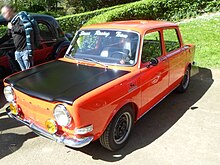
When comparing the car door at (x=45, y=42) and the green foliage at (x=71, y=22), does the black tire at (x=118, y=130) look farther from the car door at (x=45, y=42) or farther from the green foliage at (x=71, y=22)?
the green foliage at (x=71, y=22)

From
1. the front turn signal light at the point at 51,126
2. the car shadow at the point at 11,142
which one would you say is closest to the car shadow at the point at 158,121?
the front turn signal light at the point at 51,126

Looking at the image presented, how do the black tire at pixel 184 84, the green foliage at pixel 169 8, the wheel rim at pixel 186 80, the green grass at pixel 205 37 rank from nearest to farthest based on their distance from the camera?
the black tire at pixel 184 84 < the wheel rim at pixel 186 80 < the green grass at pixel 205 37 < the green foliage at pixel 169 8

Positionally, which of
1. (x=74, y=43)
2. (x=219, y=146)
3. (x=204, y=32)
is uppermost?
(x=74, y=43)

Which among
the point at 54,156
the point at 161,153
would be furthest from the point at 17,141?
the point at 161,153

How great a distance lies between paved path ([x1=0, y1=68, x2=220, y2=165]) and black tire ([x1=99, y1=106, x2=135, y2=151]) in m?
0.13

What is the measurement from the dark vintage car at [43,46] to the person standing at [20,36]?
584 millimetres

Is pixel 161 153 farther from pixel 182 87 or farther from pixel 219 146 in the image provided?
pixel 182 87

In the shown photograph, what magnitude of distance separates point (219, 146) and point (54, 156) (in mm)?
2295

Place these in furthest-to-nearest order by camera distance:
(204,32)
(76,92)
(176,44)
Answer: (204,32) → (176,44) → (76,92)

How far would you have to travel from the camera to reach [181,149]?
137 inches

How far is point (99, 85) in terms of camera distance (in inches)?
123

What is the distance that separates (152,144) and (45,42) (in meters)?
3.73

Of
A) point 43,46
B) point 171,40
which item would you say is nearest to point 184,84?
point 171,40

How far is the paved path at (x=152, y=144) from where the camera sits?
10.8 feet
